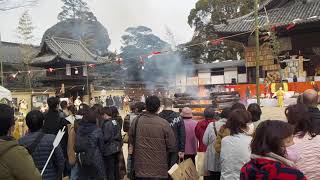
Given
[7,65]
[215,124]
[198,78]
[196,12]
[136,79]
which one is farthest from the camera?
[196,12]

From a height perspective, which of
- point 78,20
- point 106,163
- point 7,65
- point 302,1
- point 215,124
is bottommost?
point 106,163

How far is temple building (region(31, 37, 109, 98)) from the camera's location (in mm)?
38156

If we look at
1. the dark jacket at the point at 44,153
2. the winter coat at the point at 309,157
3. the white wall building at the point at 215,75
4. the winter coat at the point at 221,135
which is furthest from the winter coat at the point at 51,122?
the white wall building at the point at 215,75

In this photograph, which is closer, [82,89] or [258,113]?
[258,113]

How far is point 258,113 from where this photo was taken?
4.80 metres

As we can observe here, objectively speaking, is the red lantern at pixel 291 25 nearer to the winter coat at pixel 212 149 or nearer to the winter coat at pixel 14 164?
the winter coat at pixel 212 149

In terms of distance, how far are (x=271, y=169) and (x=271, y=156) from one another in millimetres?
83

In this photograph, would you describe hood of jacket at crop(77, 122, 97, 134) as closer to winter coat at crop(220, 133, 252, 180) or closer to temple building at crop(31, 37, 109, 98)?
winter coat at crop(220, 133, 252, 180)

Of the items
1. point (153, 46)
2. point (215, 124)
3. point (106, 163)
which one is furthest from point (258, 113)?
point (153, 46)

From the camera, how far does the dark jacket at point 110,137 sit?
6.34m

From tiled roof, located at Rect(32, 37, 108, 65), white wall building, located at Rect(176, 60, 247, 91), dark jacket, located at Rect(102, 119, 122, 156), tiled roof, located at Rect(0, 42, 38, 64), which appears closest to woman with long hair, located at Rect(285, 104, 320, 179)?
dark jacket, located at Rect(102, 119, 122, 156)

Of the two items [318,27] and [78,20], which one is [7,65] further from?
[318,27]

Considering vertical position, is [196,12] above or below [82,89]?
above

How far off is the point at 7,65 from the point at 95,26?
2292 centimetres
